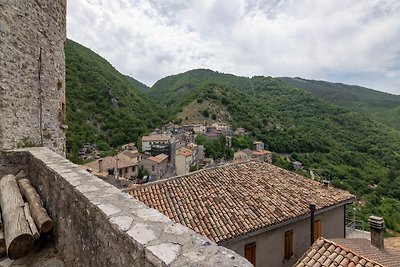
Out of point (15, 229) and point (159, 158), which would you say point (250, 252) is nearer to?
point (15, 229)

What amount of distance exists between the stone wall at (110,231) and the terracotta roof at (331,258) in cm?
499

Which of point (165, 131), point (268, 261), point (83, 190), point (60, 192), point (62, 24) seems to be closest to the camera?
point (83, 190)

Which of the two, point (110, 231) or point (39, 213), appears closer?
point (110, 231)

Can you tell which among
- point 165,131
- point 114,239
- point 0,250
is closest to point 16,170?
point 0,250

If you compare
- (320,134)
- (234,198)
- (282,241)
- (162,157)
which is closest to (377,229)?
(282,241)

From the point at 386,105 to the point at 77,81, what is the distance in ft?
370

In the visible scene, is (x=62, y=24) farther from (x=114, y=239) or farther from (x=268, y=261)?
(x=268, y=261)

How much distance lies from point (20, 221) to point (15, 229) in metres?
0.15

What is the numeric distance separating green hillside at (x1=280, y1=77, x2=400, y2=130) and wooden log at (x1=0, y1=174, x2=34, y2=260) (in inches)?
4272

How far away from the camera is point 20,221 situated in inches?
108

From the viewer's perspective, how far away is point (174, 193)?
9.55 m

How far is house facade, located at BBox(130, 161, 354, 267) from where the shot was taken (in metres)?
8.00

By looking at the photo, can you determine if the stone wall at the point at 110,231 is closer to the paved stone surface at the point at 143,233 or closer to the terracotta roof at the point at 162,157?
the paved stone surface at the point at 143,233

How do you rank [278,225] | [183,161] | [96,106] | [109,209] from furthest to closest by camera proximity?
[96,106], [183,161], [278,225], [109,209]
